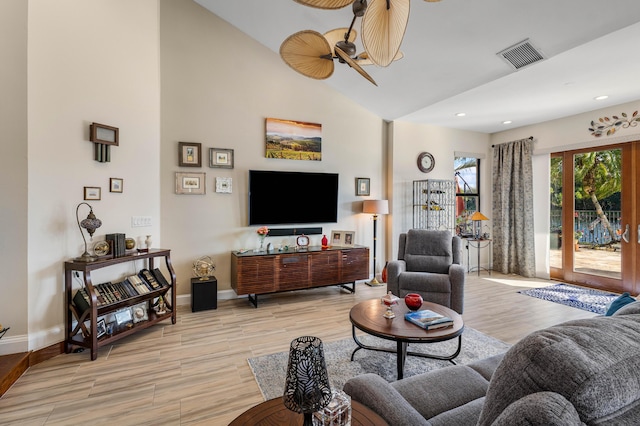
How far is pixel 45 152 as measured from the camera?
8.88ft

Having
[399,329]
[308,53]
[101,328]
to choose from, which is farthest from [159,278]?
[308,53]

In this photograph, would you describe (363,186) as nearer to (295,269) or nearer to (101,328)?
(295,269)

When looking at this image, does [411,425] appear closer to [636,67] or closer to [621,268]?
[636,67]

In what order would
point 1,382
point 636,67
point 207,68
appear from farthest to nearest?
point 207,68 → point 636,67 → point 1,382

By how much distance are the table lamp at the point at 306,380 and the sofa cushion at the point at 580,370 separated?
46 centimetres

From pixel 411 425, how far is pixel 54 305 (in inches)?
125

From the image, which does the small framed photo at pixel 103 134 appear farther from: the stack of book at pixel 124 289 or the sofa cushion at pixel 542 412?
the sofa cushion at pixel 542 412

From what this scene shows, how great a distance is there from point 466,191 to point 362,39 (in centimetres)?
539

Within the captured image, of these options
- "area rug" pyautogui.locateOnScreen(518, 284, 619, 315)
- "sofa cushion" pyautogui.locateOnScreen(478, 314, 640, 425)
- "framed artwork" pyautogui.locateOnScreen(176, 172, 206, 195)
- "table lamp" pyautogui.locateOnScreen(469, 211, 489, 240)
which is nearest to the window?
"table lamp" pyautogui.locateOnScreen(469, 211, 489, 240)

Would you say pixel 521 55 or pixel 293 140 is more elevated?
pixel 521 55

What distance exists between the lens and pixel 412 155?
18.6ft

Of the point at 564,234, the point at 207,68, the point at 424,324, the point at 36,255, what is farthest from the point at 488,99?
the point at 36,255

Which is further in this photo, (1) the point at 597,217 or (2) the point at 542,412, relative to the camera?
(1) the point at 597,217

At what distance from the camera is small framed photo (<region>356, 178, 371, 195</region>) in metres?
5.24
